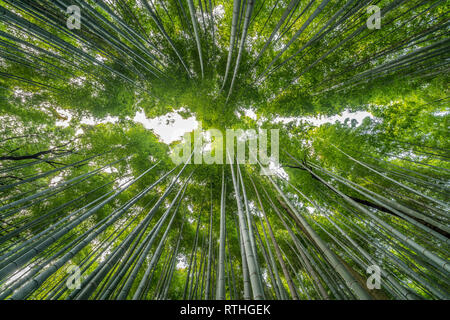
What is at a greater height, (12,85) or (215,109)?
(12,85)

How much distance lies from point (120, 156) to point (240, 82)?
154 inches

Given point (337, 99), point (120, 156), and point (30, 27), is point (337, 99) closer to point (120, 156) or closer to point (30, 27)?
point (30, 27)

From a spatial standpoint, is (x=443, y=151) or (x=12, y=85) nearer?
(x=443, y=151)

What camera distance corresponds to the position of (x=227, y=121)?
4730 millimetres

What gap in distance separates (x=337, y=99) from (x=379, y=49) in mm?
1012

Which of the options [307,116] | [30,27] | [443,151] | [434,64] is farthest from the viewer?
[307,116]

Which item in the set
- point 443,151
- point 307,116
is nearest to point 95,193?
point 307,116

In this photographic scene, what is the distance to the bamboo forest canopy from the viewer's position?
9.22 ft

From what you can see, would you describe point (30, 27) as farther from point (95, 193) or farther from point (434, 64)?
point (434, 64)

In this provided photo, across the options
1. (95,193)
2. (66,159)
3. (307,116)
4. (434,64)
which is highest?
(434,64)

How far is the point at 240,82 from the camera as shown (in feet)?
14.2

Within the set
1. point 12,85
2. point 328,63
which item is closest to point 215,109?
point 328,63

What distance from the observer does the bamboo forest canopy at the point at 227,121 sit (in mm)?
2811

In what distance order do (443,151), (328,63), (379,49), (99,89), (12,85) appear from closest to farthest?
1. (379,49)
2. (443,151)
3. (328,63)
4. (12,85)
5. (99,89)
